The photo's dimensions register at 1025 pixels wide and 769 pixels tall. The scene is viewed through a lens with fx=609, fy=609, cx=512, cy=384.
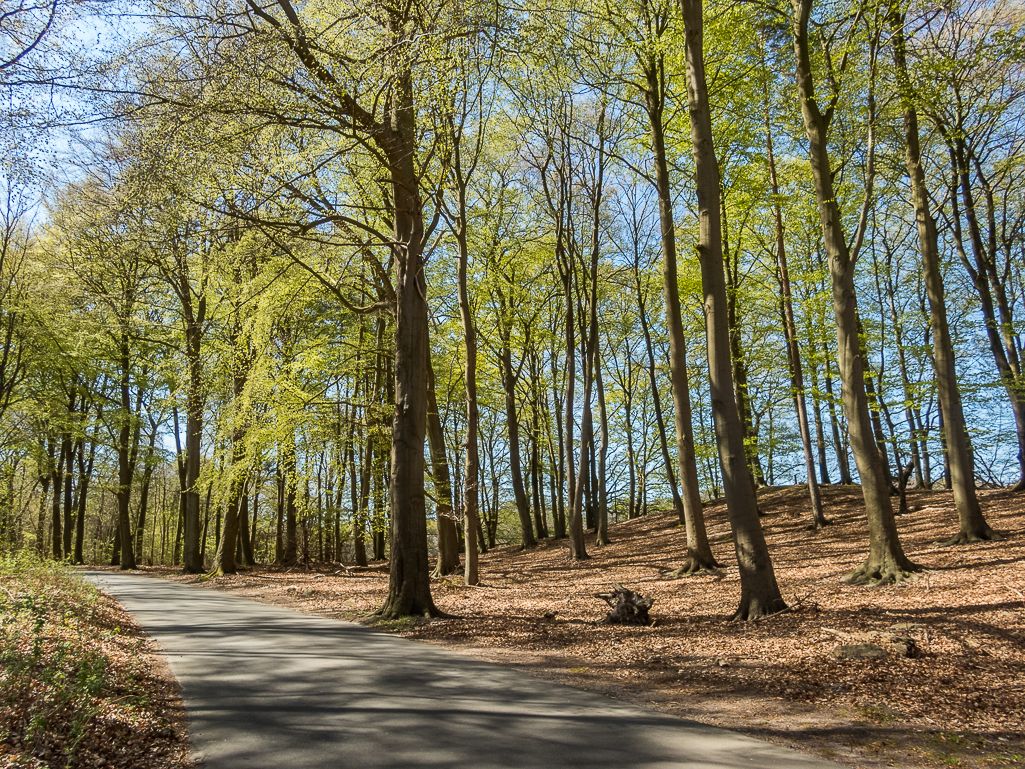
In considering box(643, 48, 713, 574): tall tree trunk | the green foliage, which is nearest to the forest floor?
box(643, 48, 713, 574): tall tree trunk

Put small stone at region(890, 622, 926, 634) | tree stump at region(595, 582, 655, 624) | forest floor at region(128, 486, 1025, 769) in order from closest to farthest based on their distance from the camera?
forest floor at region(128, 486, 1025, 769)
small stone at region(890, 622, 926, 634)
tree stump at region(595, 582, 655, 624)

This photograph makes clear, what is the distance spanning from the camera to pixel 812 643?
6.27 m

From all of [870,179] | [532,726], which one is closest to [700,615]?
[532,726]

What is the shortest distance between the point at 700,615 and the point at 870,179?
7016mm

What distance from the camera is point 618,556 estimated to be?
17250 mm

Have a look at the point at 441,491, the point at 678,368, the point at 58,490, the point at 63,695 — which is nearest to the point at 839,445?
the point at 678,368

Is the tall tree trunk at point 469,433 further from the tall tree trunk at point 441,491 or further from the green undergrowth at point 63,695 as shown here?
the green undergrowth at point 63,695

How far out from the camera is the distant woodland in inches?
336

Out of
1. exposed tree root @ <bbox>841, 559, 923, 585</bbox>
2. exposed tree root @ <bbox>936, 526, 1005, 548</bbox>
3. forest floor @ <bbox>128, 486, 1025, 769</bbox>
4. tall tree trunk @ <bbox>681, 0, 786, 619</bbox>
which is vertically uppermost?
tall tree trunk @ <bbox>681, 0, 786, 619</bbox>

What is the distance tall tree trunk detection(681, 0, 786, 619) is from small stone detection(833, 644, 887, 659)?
156cm

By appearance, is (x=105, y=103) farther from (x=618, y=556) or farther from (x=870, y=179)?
(x=618, y=556)

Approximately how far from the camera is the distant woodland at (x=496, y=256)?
8531 millimetres

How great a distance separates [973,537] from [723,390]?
21.3ft

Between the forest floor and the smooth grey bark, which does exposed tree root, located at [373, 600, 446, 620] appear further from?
the smooth grey bark
